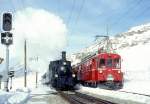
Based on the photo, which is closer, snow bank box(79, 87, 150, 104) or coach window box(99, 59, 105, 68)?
snow bank box(79, 87, 150, 104)

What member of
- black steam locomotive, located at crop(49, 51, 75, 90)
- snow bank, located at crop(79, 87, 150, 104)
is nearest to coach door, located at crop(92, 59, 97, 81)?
snow bank, located at crop(79, 87, 150, 104)

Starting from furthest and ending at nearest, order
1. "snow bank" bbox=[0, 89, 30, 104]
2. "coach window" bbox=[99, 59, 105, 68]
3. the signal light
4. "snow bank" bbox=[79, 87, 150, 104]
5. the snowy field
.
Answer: the snowy field, "coach window" bbox=[99, 59, 105, 68], "snow bank" bbox=[79, 87, 150, 104], "snow bank" bbox=[0, 89, 30, 104], the signal light

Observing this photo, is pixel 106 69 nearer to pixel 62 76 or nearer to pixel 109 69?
pixel 109 69

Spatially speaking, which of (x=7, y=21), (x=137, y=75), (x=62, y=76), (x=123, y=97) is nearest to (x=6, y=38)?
(x=7, y=21)

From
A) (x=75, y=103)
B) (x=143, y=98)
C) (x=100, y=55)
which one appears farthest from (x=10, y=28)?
(x=100, y=55)

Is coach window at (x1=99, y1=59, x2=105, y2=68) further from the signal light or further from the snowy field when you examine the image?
the signal light

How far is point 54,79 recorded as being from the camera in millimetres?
43750

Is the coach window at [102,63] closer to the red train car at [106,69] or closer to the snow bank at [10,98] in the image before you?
the red train car at [106,69]

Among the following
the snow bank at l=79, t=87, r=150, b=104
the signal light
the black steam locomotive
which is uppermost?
the signal light

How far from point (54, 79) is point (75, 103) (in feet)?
68.9

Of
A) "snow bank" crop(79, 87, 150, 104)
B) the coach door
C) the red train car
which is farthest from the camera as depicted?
the coach door

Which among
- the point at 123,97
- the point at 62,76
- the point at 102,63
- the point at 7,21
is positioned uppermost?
the point at 7,21

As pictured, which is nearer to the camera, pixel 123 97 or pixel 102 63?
pixel 123 97

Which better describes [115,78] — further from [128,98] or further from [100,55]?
[128,98]
